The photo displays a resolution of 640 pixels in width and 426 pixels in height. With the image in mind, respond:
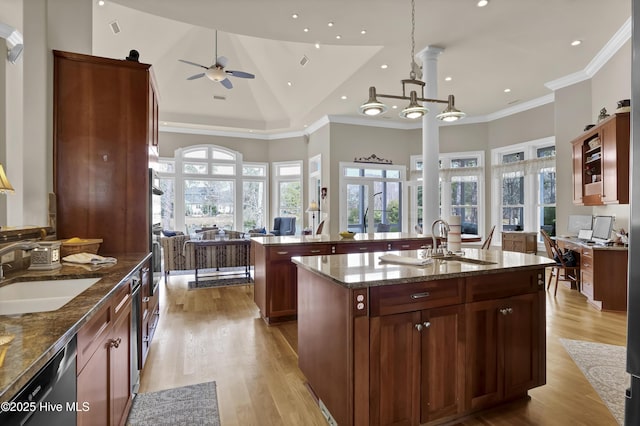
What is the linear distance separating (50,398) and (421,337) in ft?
5.45

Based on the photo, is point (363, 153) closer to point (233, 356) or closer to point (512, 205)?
point (512, 205)

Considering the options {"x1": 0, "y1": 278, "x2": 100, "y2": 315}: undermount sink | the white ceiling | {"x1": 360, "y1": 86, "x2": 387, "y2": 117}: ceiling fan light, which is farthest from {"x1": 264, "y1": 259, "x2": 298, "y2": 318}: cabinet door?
the white ceiling

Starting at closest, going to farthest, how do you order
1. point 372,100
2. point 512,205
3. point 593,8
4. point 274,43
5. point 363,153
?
point 372,100 < point 593,8 < point 274,43 < point 512,205 < point 363,153

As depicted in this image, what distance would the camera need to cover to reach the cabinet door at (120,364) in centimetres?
161

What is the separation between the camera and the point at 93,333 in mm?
1320

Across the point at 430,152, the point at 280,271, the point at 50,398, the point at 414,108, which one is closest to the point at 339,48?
the point at 430,152

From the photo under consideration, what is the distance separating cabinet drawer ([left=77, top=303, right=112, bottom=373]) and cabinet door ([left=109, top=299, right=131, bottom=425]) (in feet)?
0.45

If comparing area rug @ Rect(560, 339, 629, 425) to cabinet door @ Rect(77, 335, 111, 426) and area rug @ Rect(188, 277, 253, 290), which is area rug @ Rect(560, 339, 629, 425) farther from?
area rug @ Rect(188, 277, 253, 290)

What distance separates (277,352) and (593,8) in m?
5.33

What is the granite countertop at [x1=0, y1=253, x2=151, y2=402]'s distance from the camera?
77 centimetres

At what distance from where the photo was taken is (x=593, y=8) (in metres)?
3.92

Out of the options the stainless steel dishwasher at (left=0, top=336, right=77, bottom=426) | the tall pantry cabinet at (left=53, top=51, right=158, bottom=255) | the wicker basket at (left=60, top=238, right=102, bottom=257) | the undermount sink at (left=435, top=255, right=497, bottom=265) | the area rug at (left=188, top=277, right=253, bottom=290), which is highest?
the tall pantry cabinet at (left=53, top=51, right=158, bottom=255)

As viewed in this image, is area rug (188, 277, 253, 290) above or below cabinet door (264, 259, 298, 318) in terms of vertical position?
below

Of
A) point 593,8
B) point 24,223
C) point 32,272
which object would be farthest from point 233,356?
point 593,8
